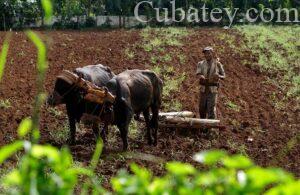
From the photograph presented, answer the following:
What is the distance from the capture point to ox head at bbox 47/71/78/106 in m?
9.22

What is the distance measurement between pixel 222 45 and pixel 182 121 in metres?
10.2

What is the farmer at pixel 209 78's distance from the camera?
10996 mm

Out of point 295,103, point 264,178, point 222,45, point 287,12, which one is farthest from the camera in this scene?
point 287,12

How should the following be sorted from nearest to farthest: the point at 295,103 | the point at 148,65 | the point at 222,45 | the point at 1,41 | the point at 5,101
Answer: the point at 5,101
the point at 295,103
the point at 148,65
the point at 1,41
the point at 222,45

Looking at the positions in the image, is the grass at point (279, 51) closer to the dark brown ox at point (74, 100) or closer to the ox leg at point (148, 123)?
the ox leg at point (148, 123)

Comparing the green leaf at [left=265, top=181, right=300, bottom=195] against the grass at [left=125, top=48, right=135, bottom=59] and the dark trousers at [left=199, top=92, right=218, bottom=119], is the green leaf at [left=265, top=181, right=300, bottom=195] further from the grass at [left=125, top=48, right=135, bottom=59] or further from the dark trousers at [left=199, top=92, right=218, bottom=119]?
the grass at [left=125, top=48, right=135, bottom=59]

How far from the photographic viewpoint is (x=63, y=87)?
9.38m

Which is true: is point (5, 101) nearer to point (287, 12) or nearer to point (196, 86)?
point (196, 86)

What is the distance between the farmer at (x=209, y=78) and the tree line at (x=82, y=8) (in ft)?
52.8

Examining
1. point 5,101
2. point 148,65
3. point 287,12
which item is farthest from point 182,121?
point 287,12

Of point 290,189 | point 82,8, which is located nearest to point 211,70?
point 290,189

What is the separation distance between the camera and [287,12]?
30.7 m

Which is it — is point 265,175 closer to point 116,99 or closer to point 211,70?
point 116,99

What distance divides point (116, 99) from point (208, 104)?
2.35m
